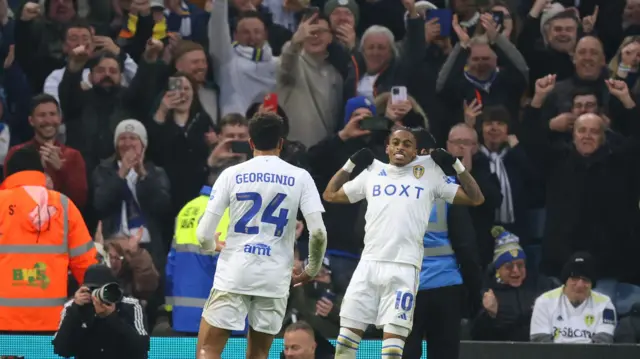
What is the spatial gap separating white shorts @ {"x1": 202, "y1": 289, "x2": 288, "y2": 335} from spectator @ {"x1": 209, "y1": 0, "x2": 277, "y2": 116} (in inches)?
211

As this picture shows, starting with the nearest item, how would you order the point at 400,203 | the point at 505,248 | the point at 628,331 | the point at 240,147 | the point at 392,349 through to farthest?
1. the point at 392,349
2. the point at 400,203
3. the point at 628,331
4. the point at 240,147
5. the point at 505,248

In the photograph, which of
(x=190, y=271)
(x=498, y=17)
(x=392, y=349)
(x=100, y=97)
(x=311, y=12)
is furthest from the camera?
(x=498, y=17)

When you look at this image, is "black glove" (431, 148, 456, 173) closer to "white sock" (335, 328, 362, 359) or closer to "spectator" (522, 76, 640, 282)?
"white sock" (335, 328, 362, 359)

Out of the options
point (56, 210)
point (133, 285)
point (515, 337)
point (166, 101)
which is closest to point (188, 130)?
point (166, 101)

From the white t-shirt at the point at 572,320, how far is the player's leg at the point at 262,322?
3903mm

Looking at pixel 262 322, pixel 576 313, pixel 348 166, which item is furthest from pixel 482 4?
pixel 262 322

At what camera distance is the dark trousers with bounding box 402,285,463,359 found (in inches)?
432

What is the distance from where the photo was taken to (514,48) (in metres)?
14.9

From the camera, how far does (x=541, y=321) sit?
13016 mm

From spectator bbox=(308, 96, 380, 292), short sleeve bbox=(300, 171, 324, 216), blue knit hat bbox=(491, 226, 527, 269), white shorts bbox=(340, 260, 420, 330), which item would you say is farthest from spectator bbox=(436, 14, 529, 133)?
short sleeve bbox=(300, 171, 324, 216)

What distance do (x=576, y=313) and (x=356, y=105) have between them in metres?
2.91

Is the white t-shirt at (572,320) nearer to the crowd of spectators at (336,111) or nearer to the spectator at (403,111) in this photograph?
the crowd of spectators at (336,111)

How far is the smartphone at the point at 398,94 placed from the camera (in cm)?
1393

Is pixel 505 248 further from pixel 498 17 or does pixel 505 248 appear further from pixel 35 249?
pixel 35 249
